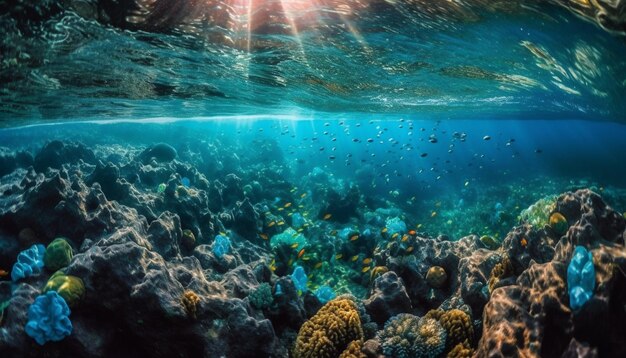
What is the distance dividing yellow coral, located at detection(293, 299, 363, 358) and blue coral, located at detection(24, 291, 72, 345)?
3546 millimetres

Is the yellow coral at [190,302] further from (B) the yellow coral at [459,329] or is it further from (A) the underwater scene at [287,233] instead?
(B) the yellow coral at [459,329]

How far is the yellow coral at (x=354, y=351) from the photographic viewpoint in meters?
5.24

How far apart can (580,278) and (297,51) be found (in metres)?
10.0

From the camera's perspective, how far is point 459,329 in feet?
18.5

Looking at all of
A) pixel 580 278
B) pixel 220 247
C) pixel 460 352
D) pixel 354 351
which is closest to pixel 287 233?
pixel 220 247

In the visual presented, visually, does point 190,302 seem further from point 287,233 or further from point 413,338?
point 287,233

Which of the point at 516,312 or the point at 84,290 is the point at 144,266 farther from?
the point at 516,312

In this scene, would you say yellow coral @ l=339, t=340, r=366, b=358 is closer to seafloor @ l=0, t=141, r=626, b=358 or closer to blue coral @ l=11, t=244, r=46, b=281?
seafloor @ l=0, t=141, r=626, b=358

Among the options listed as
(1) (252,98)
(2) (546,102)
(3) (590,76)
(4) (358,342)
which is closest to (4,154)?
(1) (252,98)

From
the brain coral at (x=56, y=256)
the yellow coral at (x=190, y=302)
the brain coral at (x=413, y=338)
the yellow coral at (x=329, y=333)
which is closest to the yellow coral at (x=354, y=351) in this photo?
the yellow coral at (x=329, y=333)

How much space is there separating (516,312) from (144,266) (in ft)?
19.0

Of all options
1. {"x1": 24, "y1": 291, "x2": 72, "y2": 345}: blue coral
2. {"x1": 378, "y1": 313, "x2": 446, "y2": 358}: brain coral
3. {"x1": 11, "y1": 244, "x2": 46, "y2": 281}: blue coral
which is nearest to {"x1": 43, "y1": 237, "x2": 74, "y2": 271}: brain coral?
{"x1": 11, "y1": 244, "x2": 46, "y2": 281}: blue coral

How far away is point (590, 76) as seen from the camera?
1444 cm

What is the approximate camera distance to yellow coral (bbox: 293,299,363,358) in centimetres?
552
